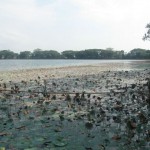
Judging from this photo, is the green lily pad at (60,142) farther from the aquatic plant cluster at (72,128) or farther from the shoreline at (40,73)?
the shoreline at (40,73)

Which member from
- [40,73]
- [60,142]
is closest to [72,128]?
[60,142]

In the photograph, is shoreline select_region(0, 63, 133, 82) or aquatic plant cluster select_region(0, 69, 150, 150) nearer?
aquatic plant cluster select_region(0, 69, 150, 150)

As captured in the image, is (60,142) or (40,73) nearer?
(60,142)

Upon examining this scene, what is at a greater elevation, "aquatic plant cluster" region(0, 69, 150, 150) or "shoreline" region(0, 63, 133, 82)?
"aquatic plant cluster" region(0, 69, 150, 150)

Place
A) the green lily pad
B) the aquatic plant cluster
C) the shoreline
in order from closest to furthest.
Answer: the green lily pad → the aquatic plant cluster → the shoreline

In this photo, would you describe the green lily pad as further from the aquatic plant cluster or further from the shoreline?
the shoreline

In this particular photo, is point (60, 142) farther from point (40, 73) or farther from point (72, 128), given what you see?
point (40, 73)

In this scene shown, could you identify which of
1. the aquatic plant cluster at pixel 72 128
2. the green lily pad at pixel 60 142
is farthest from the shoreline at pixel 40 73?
the green lily pad at pixel 60 142

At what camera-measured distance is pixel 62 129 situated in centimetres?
773

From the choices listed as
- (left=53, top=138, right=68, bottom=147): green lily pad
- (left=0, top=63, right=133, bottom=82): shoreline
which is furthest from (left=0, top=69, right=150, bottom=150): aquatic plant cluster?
(left=0, top=63, right=133, bottom=82): shoreline

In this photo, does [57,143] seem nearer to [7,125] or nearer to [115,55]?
[7,125]

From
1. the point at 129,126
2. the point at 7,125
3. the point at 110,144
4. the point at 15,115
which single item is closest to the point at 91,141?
the point at 110,144

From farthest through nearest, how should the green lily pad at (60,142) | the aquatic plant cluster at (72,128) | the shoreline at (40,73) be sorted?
1. the shoreline at (40,73)
2. the aquatic plant cluster at (72,128)
3. the green lily pad at (60,142)

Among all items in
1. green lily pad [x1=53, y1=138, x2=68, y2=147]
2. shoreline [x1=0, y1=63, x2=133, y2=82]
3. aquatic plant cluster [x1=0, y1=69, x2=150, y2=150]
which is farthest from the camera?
shoreline [x1=0, y1=63, x2=133, y2=82]
